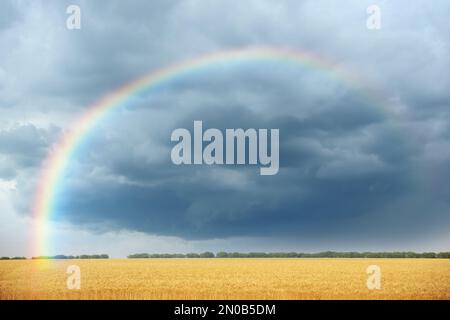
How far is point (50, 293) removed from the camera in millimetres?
32969

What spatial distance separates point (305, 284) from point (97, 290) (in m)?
14.9

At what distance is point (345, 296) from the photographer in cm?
3262

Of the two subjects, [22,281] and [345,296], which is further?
[22,281]

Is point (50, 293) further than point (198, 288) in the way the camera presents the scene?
No
